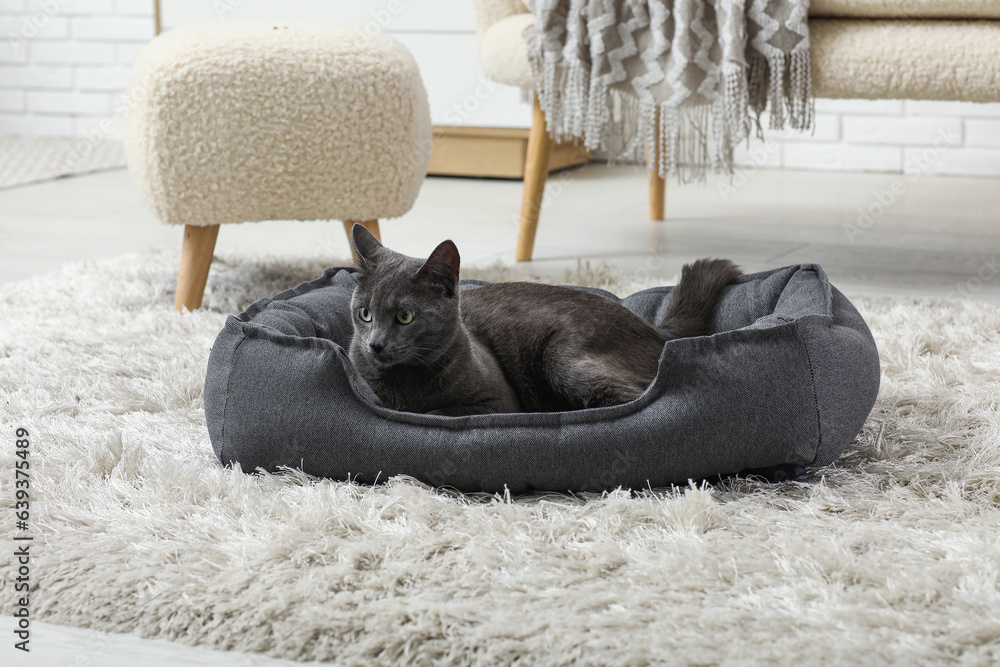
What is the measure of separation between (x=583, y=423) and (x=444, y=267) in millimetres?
248

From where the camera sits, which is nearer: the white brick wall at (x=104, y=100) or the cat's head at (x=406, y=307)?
the cat's head at (x=406, y=307)

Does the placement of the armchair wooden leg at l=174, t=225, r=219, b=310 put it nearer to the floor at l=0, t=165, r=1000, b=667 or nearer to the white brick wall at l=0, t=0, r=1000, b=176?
the floor at l=0, t=165, r=1000, b=667

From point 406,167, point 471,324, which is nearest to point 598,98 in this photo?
point 406,167

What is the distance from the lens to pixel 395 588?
81 cm

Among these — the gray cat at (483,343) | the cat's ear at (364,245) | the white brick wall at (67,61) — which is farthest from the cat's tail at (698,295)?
the white brick wall at (67,61)

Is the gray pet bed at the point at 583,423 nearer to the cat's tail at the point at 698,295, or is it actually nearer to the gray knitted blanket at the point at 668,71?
the cat's tail at the point at 698,295

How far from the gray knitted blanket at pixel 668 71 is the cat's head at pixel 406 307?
1050mm

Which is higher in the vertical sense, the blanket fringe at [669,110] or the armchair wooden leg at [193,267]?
the blanket fringe at [669,110]

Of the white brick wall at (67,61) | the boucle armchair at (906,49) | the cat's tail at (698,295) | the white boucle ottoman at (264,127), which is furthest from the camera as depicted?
the white brick wall at (67,61)

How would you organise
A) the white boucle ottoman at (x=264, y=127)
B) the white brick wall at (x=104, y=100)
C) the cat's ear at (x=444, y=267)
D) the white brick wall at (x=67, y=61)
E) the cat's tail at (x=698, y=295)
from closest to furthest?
1. the cat's ear at (x=444, y=267)
2. the cat's tail at (x=698, y=295)
3. the white boucle ottoman at (x=264, y=127)
4. the white brick wall at (x=104, y=100)
5. the white brick wall at (x=67, y=61)

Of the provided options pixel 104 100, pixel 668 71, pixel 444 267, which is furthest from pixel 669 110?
pixel 104 100

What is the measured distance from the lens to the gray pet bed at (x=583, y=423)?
0.97m

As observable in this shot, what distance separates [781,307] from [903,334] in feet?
1.38

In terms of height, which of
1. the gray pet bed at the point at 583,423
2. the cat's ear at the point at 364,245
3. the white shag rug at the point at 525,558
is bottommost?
the white shag rug at the point at 525,558
